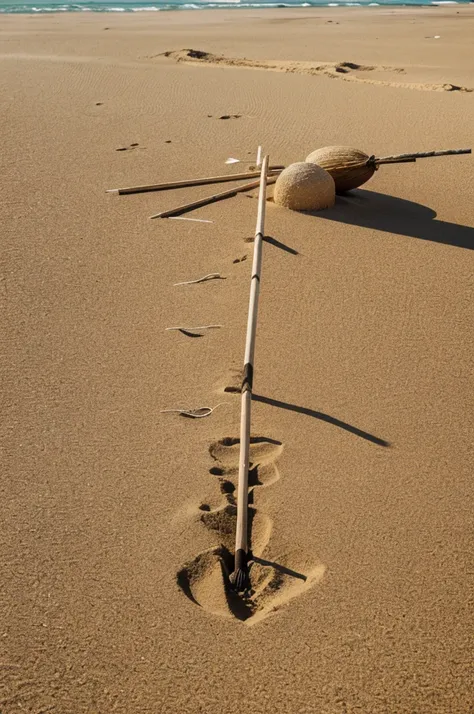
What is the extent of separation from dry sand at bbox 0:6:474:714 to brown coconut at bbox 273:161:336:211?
105 mm

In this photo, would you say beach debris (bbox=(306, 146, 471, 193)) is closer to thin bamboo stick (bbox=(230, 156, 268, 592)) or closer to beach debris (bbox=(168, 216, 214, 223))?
beach debris (bbox=(168, 216, 214, 223))

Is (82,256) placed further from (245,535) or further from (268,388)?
(245,535)

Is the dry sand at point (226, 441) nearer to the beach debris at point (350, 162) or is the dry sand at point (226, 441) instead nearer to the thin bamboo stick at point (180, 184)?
the thin bamboo stick at point (180, 184)

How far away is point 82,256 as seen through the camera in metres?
4.41

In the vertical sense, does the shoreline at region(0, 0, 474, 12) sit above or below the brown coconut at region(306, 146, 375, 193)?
below

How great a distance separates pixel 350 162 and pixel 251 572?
11.2 ft

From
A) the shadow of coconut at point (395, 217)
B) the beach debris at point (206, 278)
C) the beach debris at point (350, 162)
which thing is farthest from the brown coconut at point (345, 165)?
the beach debris at point (206, 278)

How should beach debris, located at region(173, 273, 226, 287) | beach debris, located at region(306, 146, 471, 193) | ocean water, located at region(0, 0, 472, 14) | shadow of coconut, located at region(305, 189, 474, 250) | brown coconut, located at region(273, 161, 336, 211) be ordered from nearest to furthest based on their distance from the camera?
1. beach debris, located at region(173, 273, 226, 287)
2. shadow of coconut, located at region(305, 189, 474, 250)
3. brown coconut, located at region(273, 161, 336, 211)
4. beach debris, located at region(306, 146, 471, 193)
5. ocean water, located at region(0, 0, 472, 14)

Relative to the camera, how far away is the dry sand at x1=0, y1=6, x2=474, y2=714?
2.05m

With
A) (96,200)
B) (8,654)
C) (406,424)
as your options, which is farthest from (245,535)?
(96,200)

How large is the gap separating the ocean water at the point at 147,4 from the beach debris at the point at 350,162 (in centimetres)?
1736

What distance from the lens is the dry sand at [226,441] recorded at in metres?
2.05

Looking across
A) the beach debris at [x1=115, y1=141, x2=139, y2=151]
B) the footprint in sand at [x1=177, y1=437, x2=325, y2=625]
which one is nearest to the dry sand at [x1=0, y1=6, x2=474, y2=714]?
the footprint in sand at [x1=177, y1=437, x2=325, y2=625]

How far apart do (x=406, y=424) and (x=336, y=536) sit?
26.6 inches
